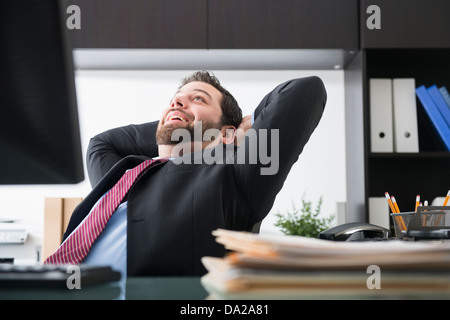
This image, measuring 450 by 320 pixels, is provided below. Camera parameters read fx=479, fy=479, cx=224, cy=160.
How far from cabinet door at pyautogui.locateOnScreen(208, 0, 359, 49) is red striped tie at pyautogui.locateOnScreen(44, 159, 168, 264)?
1.15m

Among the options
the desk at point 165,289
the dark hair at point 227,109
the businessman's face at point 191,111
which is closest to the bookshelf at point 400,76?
the dark hair at point 227,109

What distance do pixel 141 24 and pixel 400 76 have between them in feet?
4.30

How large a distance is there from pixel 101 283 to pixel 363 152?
1.77 m

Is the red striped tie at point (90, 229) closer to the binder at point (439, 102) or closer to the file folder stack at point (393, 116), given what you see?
the file folder stack at point (393, 116)

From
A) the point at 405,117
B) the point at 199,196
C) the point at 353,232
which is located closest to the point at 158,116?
the point at 405,117

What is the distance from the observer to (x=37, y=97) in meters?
0.52

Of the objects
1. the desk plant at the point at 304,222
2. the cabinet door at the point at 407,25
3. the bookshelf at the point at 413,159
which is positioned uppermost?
the cabinet door at the point at 407,25

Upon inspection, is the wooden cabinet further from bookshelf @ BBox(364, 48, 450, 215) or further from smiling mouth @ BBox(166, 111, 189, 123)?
smiling mouth @ BBox(166, 111, 189, 123)

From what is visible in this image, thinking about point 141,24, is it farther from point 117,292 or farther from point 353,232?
point 117,292

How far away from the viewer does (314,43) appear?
217cm

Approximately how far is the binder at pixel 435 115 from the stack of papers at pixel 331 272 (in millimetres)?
1887

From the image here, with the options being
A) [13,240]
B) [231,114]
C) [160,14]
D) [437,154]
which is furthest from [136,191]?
[437,154]

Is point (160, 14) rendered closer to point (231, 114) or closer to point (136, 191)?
point (231, 114)

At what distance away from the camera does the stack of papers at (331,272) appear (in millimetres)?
393
